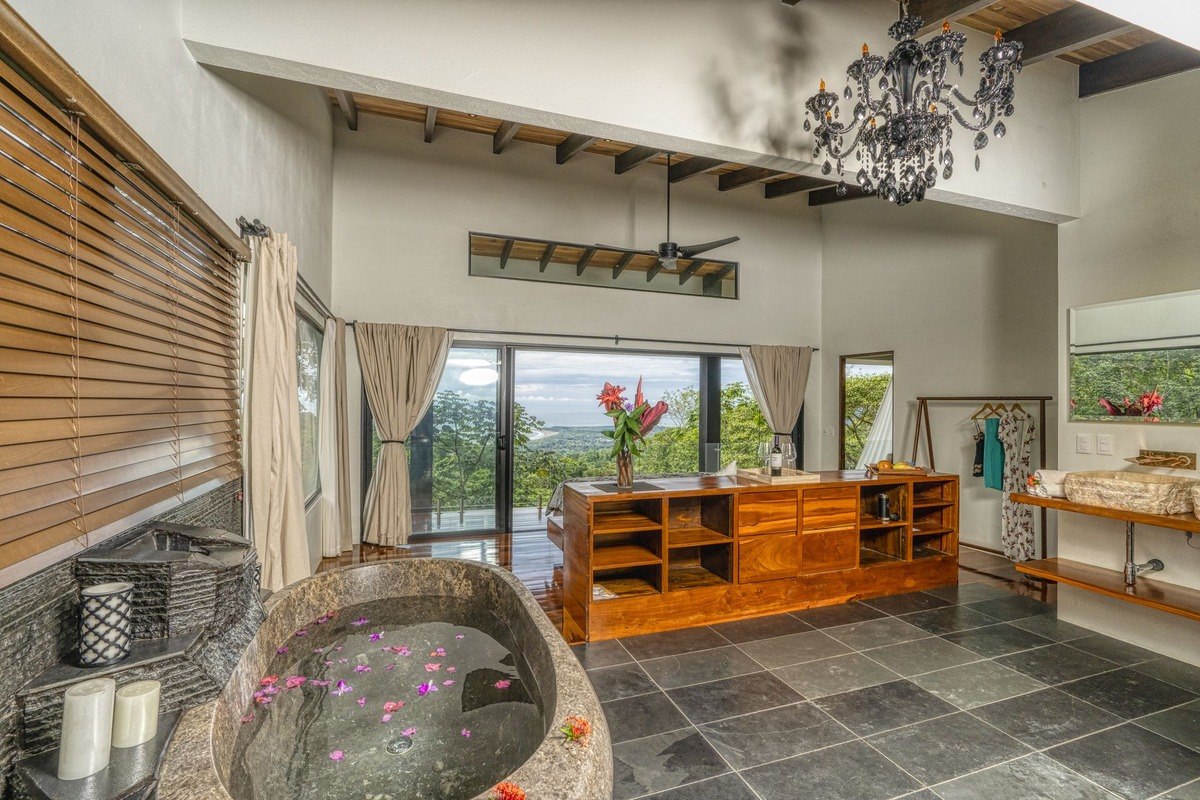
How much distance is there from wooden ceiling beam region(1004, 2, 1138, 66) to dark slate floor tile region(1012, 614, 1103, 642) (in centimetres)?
316

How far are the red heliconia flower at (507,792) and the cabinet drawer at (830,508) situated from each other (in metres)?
2.99

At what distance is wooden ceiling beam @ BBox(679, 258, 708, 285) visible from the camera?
21.2ft

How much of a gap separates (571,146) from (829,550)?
426 cm

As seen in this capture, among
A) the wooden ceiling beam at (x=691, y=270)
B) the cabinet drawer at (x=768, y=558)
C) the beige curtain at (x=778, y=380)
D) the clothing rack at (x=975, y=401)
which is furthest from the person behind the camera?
the beige curtain at (x=778, y=380)

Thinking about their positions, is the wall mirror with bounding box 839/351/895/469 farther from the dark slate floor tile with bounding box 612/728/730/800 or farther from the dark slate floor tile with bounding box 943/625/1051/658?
the dark slate floor tile with bounding box 612/728/730/800

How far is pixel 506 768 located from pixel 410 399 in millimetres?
4469

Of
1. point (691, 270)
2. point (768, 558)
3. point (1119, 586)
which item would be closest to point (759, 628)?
point (768, 558)

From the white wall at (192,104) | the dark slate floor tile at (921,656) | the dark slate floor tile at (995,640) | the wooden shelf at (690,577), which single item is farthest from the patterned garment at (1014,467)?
the white wall at (192,104)

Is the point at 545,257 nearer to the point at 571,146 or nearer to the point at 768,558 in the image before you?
the point at 571,146

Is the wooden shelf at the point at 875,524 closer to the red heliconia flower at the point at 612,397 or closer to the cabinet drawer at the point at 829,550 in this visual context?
the cabinet drawer at the point at 829,550

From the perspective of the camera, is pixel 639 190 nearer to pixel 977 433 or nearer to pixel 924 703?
pixel 977 433

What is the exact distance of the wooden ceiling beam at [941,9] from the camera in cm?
247

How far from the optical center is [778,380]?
6742 millimetres

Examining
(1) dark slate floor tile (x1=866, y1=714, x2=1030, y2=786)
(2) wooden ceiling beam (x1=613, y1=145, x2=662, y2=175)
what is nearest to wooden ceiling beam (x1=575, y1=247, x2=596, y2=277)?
(2) wooden ceiling beam (x1=613, y1=145, x2=662, y2=175)
